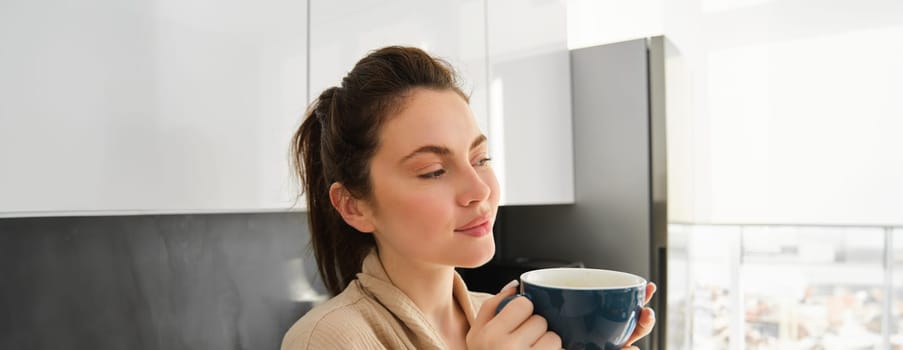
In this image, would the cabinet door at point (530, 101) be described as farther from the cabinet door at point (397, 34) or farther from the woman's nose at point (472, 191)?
the woman's nose at point (472, 191)

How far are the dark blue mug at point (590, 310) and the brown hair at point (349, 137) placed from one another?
26cm

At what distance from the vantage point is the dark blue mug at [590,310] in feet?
1.73

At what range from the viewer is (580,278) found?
0.62 meters

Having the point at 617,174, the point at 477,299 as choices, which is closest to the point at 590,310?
the point at 477,299

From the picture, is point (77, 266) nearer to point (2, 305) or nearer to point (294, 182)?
point (2, 305)

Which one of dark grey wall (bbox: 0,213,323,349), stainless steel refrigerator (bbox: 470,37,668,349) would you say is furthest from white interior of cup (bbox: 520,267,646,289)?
stainless steel refrigerator (bbox: 470,37,668,349)

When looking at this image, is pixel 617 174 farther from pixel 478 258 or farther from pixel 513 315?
pixel 513 315

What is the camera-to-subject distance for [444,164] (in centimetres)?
68

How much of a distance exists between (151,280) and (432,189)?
2.27ft

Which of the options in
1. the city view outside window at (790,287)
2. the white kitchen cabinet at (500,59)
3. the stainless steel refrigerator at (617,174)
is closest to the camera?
the white kitchen cabinet at (500,59)

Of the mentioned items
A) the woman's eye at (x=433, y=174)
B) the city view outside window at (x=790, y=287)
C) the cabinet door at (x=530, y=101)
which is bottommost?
the city view outside window at (x=790, y=287)

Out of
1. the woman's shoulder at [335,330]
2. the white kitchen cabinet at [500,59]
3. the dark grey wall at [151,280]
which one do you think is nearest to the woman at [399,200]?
the woman's shoulder at [335,330]

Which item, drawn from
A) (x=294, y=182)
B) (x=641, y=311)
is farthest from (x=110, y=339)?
(x=641, y=311)

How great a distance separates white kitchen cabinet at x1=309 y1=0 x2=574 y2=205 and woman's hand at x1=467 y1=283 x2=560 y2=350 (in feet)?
1.75
